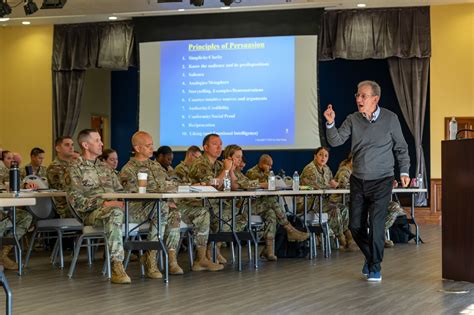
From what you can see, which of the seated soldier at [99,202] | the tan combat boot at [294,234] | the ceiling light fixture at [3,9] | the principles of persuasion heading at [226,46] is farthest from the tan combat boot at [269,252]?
the ceiling light fixture at [3,9]

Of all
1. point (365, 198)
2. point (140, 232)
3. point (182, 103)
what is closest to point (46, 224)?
point (140, 232)

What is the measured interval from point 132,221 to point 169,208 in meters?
0.33

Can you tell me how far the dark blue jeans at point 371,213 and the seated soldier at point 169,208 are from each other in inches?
56.4

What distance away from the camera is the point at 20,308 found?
5031 mm

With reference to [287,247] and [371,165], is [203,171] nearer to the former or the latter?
[287,247]

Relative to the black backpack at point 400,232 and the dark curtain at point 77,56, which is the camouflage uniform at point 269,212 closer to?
the black backpack at point 400,232

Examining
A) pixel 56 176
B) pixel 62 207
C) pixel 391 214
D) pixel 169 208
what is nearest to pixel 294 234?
pixel 391 214

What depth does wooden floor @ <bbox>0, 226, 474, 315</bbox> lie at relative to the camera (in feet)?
16.1

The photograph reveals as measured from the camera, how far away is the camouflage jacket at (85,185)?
6363mm

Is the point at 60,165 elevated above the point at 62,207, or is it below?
above

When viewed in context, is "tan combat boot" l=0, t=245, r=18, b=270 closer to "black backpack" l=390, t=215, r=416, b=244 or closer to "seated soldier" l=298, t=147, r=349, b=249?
"seated soldier" l=298, t=147, r=349, b=249

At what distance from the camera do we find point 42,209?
→ 752 cm

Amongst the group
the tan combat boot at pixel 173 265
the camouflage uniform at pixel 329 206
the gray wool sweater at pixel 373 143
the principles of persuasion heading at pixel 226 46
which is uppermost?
the principles of persuasion heading at pixel 226 46

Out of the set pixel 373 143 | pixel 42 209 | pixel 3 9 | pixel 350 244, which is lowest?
pixel 350 244
